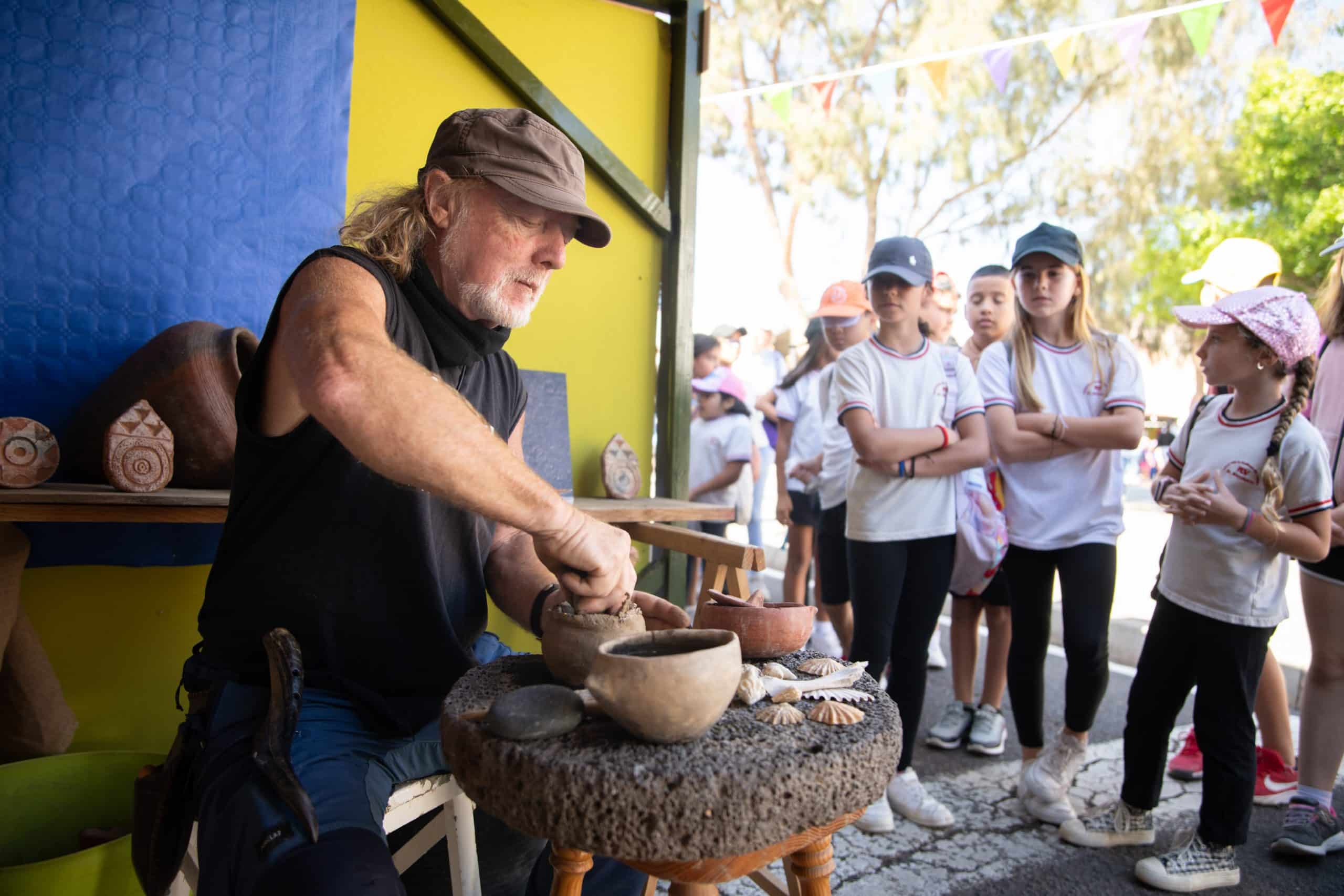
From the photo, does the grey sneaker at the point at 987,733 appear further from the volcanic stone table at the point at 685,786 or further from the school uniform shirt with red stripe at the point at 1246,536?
the volcanic stone table at the point at 685,786

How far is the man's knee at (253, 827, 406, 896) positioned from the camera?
1.14 m

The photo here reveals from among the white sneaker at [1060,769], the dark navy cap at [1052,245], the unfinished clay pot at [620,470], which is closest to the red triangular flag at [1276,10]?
the dark navy cap at [1052,245]

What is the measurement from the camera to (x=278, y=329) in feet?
4.67

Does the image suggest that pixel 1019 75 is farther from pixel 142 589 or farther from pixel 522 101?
pixel 142 589

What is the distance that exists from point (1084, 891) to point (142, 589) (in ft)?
9.05

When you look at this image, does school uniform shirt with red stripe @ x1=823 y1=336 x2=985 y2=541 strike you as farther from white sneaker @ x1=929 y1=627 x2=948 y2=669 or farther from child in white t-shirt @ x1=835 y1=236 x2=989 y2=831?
white sneaker @ x1=929 y1=627 x2=948 y2=669

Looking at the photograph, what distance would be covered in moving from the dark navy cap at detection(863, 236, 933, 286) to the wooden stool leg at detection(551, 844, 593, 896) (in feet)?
6.96

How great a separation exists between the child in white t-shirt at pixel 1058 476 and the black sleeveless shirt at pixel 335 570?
197 centimetres

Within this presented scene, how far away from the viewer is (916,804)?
277 centimetres

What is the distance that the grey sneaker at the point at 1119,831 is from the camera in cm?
261

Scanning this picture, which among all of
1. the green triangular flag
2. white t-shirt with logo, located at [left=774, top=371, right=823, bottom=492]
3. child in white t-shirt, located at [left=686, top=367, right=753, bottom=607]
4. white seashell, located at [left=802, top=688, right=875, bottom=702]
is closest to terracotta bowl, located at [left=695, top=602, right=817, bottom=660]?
white seashell, located at [left=802, top=688, right=875, bottom=702]

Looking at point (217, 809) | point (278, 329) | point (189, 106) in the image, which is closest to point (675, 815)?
point (217, 809)

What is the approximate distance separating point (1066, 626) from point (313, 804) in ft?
7.47

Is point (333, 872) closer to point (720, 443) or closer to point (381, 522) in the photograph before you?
point (381, 522)
